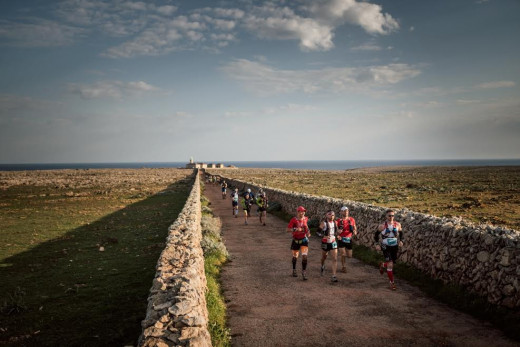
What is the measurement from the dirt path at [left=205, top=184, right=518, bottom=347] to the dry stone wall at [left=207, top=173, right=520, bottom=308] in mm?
874

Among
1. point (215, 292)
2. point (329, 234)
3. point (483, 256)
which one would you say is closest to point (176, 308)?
point (215, 292)

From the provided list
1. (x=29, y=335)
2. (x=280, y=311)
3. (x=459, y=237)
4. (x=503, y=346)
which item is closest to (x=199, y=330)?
(x=280, y=311)

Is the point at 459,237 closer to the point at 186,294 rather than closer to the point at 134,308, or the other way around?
the point at 186,294

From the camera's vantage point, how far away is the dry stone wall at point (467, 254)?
7.17 metres

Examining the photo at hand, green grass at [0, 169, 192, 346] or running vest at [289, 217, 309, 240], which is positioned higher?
running vest at [289, 217, 309, 240]

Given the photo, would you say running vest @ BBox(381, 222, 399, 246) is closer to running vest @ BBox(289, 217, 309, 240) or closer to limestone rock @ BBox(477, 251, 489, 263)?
limestone rock @ BBox(477, 251, 489, 263)

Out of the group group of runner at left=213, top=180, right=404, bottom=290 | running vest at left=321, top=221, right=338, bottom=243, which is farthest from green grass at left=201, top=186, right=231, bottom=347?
running vest at left=321, top=221, right=338, bottom=243

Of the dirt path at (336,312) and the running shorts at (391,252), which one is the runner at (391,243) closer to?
the running shorts at (391,252)

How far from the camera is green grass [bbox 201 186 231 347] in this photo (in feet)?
21.6

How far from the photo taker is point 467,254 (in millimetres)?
8422

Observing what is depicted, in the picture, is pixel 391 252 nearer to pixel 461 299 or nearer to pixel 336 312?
pixel 461 299

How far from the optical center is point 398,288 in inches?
374

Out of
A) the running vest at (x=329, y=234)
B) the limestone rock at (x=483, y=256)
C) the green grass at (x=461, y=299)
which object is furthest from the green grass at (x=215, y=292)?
the limestone rock at (x=483, y=256)

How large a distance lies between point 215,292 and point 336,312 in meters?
3.36
